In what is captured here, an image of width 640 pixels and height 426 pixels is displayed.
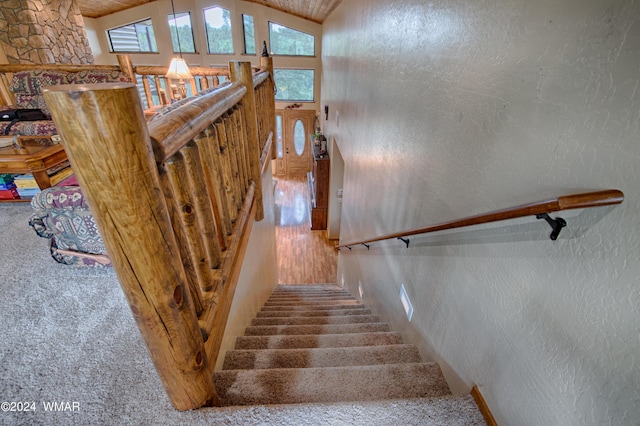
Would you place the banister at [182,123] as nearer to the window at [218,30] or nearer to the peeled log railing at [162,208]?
the peeled log railing at [162,208]

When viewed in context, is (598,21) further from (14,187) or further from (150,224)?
(14,187)

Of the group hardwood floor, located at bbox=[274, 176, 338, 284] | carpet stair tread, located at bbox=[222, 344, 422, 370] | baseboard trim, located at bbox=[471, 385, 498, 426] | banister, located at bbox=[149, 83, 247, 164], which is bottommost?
hardwood floor, located at bbox=[274, 176, 338, 284]

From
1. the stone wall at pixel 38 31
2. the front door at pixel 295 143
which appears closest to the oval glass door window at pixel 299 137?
the front door at pixel 295 143

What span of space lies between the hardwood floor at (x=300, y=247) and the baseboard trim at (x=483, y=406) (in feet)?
13.9

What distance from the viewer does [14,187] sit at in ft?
9.32

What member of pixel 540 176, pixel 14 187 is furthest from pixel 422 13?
pixel 14 187

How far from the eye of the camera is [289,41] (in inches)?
306

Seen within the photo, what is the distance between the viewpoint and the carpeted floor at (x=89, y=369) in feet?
3.19

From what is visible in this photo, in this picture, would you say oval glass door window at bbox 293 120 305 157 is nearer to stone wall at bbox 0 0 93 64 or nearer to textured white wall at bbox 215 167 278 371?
stone wall at bbox 0 0 93 64

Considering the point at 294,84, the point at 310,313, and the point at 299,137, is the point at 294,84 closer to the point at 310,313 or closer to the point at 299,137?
the point at 299,137

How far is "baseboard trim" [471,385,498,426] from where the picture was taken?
3.30ft

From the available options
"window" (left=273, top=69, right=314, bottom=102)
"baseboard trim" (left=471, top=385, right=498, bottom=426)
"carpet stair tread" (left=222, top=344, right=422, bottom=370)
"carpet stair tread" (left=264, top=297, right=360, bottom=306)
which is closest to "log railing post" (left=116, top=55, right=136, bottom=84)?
"carpet stair tread" (left=264, top=297, right=360, bottom=306)

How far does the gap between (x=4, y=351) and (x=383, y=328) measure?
7.08 ft

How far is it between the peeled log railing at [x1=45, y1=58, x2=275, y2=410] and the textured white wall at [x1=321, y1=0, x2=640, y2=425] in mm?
976
